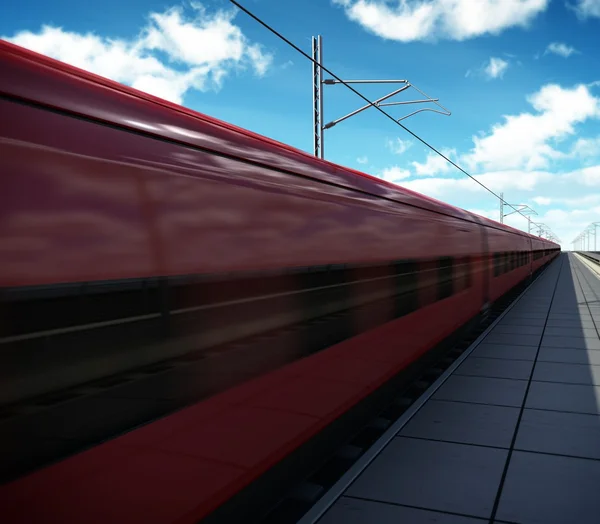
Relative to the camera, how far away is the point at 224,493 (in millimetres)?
2100

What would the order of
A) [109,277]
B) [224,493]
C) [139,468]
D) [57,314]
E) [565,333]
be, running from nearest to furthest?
[57,314], [109,277], [139,468], [224,493], [565,333]

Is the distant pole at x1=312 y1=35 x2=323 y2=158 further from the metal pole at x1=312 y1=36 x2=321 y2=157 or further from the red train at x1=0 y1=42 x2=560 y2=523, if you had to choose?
the red train at x1=0 y1=42 x2=560 y2=523

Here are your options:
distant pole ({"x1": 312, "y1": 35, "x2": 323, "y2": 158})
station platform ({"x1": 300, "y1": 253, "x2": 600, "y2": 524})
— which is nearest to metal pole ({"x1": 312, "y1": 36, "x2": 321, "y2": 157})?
distant pole ({"x1": 312, "y1": 35, "x2": 323, "y2": 158})

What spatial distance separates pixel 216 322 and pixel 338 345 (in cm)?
119

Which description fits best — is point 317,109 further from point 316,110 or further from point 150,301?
point 150,301

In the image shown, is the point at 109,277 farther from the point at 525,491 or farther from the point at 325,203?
the point at 525,491

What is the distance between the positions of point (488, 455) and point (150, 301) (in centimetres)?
254

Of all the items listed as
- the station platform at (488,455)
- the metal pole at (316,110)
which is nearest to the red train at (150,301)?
Answer: the station platform at (488,455)

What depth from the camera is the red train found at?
4.60 ft

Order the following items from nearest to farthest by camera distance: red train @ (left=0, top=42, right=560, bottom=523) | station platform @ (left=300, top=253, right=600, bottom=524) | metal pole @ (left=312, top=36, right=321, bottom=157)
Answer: red train @ (left=0, top=42, right=560, bottom=523) → station platform @ (left=300, top=253, right=600, bottom=524) → metal pole @ (left=312, top=36, right=321, bottom=157)

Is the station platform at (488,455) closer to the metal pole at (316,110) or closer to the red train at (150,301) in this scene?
the red train at (150,301)

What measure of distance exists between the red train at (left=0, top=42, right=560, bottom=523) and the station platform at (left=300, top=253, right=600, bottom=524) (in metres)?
0.46

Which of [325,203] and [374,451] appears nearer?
[325,203]

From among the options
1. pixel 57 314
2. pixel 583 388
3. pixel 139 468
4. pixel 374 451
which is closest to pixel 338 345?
pixel 374 451
